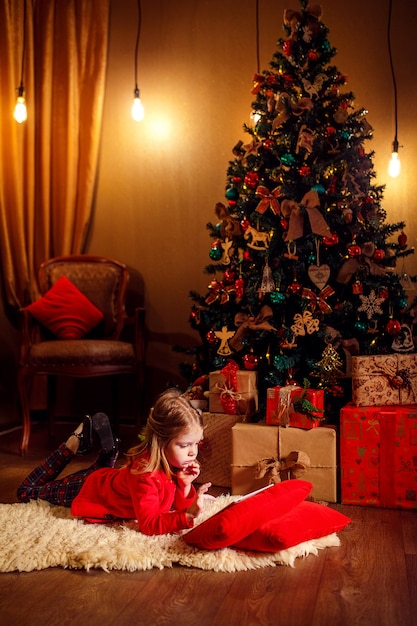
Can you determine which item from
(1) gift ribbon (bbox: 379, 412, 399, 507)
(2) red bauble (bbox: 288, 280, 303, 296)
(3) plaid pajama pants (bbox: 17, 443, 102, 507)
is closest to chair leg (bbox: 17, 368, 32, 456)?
(3) plaid pajama pants (bbox: 17, 443, 102, 507)

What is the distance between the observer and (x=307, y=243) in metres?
2.98

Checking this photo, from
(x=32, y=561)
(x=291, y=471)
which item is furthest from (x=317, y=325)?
(x=32, y=561)

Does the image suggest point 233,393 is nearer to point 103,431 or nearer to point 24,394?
point 103,431

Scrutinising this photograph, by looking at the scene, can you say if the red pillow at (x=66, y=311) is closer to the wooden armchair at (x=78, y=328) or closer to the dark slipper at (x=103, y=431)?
the wooden armchair at (x=78, y=328)

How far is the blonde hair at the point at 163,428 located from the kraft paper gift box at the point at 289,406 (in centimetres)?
55

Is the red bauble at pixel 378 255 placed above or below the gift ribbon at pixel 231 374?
above

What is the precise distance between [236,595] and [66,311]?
7.99 feet

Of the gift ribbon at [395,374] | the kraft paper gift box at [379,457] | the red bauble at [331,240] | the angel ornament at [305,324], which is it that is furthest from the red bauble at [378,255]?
the kraft paper gift box at [379,457]

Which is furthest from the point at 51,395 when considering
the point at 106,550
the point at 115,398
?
the point at 106,550

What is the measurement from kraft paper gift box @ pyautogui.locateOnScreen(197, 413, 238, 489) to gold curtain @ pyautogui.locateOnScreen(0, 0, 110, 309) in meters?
1.89

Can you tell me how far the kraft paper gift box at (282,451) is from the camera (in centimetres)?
261

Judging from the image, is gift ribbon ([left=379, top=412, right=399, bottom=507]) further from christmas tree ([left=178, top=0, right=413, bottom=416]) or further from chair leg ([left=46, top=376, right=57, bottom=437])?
chair leg ([left=46, top=376, right=57, bottom=437])

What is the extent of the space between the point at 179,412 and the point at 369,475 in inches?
35.3

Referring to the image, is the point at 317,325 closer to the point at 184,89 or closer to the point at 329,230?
the point at 329,230
